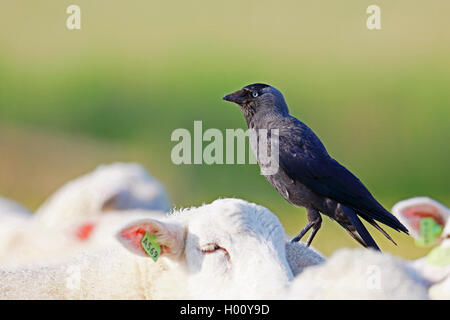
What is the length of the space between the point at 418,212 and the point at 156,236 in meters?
1.17

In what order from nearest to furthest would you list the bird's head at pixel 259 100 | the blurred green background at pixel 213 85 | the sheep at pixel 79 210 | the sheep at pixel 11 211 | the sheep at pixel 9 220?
the bird's head at pixel 259 100, the sheep at pixel 79 210, the sheep at pixel 9 220, the sheep at pixel 11 211, the blurred green background at pixel 213 85

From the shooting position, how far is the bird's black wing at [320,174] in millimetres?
2879

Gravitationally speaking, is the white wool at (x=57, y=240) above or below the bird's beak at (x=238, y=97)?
below

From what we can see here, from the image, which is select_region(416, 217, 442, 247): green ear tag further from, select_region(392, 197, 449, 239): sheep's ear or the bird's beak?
the bird's beak

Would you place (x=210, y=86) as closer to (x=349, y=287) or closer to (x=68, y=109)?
(x=68, y=109)

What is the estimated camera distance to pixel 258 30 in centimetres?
1105

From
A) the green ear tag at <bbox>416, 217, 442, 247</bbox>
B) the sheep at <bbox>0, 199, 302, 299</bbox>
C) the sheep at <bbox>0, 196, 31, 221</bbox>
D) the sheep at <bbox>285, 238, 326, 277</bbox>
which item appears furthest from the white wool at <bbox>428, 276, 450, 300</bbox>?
the sheep at <bbox>0, 196, 31, 221</bbox>

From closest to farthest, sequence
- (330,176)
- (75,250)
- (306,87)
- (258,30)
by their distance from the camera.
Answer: (330,176)
(75,250)
(306,87)
(258,30)

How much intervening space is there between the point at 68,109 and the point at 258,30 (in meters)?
3.16

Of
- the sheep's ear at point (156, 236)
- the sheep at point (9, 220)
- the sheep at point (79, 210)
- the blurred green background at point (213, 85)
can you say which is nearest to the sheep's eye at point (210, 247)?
the sheep's ear at point (156, 236)

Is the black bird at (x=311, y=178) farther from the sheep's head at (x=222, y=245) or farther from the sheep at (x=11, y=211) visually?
the sheep at (x=11, y=211)

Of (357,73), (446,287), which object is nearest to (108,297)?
(446,287)

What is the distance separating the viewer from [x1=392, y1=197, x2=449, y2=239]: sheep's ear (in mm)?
3320

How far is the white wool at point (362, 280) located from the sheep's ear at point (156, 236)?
2.24ft
